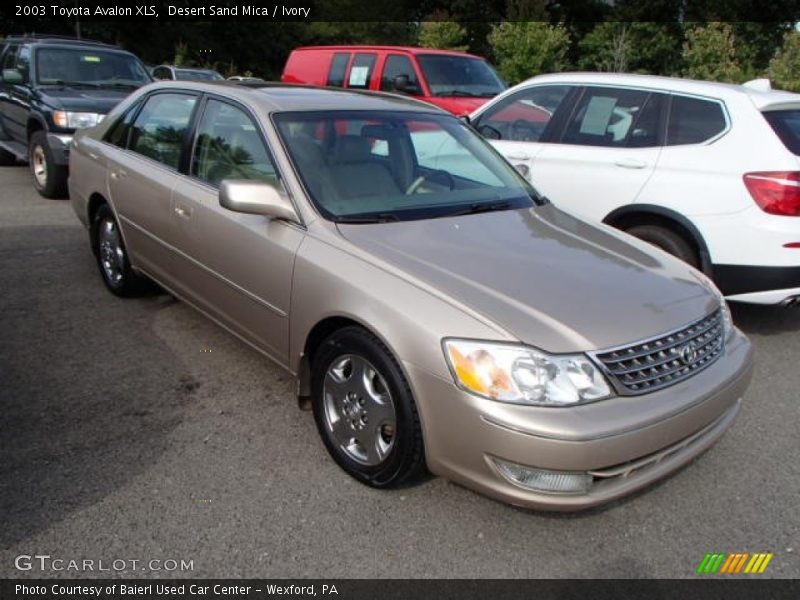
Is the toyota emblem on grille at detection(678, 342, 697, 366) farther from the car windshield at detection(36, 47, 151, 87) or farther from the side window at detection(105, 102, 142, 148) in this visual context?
the car windshield at detection(36, 47, 151, 87)

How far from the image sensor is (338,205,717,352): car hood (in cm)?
255

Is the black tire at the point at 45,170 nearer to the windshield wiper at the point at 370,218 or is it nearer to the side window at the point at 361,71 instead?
the side window at the point at 361,71

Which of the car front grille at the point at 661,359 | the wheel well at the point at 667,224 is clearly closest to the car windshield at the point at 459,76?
the wheel well at the point at 667,224

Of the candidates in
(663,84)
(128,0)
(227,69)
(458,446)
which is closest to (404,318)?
(458,446)

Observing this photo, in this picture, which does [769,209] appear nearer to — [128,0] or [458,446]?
[458,446]

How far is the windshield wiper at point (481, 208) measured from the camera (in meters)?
3.45

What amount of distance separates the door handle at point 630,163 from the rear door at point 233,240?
2.82 m

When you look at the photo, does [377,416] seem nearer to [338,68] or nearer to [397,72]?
[397,72]

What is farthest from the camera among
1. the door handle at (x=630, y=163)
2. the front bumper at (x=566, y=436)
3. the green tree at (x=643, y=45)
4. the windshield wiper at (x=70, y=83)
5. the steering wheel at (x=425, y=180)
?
the green tree at (x=643, y=45)

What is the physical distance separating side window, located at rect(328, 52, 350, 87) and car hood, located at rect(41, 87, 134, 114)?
10.1 feet

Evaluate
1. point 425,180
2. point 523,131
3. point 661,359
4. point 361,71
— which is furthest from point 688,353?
point 361,71

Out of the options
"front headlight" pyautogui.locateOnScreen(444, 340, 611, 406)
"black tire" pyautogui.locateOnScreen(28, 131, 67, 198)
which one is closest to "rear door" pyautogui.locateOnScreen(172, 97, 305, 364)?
"front headlight" pyautogui.locateOnScreen(444, 340, 611, 406)

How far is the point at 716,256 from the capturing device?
4594mm

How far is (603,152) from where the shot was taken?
5219 millimetres
